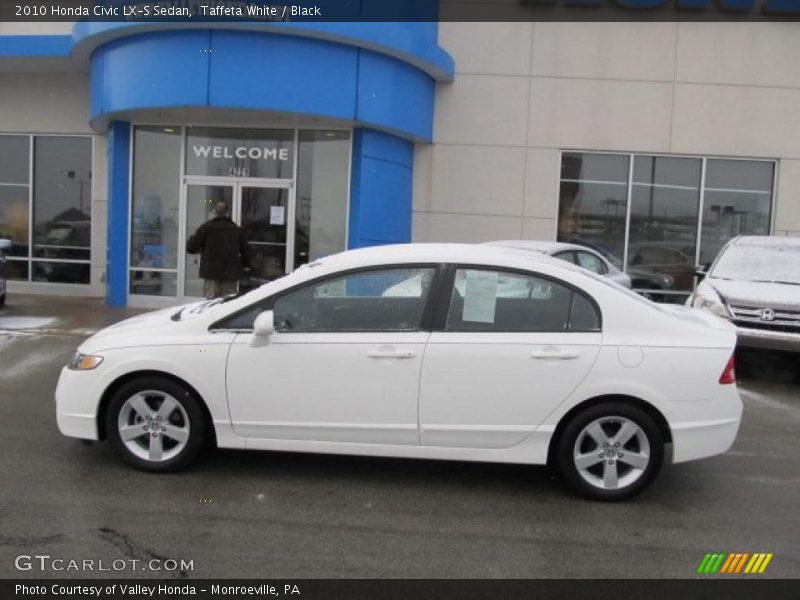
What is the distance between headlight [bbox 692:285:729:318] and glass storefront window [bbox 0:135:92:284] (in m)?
11.0

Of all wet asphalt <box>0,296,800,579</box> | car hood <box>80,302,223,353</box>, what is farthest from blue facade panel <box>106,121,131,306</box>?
car hood <box>80,302,223,353</box>

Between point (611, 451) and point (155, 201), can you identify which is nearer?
point (611, 451)

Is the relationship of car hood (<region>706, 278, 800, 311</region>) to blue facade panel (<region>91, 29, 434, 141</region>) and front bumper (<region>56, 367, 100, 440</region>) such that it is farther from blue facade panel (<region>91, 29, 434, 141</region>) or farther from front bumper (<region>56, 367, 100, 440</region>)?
front bumper (<region>56, 367, 100, 440</region>)

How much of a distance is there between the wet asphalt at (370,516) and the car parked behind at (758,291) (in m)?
2.55

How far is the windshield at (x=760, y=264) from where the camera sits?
9.12 meters

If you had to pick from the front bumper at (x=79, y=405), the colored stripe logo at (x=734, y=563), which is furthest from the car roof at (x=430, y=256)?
the colored stripe logo at (x=734, y=563)

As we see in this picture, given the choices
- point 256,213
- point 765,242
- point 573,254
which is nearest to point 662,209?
point 765,242

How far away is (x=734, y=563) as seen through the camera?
397 cm

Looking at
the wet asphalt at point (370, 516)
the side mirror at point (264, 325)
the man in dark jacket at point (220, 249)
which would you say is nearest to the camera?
the wet asphalt at point (370, 516)

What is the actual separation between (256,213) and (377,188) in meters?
2.07

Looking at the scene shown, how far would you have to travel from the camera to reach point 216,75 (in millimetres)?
11211

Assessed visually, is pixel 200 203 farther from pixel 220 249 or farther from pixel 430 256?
pixel 430 256

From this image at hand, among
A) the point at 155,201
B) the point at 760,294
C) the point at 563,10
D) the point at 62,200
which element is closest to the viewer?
the point at 760,294

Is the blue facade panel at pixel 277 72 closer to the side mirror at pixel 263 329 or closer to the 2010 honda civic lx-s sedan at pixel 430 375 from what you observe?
the 2010 honda civic lx-s sedan at pixel 430 375
